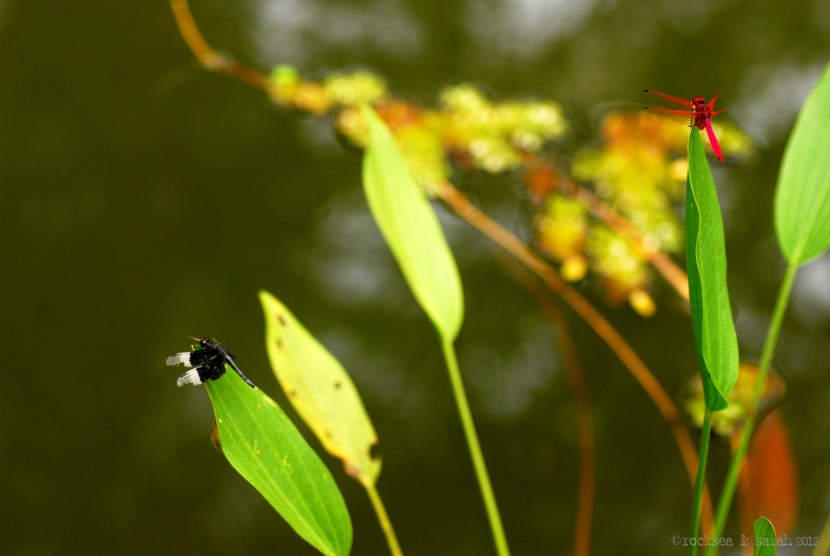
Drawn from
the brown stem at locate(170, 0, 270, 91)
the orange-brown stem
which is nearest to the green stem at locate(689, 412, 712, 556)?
the orange-brown stem

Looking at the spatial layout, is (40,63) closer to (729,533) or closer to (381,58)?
(381,58)

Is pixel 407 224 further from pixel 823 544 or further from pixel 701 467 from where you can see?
pixel 823 544

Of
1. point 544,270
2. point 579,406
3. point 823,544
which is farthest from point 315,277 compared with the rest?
point 823,544

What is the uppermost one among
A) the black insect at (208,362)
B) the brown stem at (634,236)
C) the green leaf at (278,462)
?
the brown stem at (634,236)

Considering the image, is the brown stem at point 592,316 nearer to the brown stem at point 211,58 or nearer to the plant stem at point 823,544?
the plant stem at point 823,544

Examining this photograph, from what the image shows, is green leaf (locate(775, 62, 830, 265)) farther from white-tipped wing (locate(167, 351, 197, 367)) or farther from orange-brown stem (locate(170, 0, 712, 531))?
white-tipped wing (locate(167, 351, 197, 367))

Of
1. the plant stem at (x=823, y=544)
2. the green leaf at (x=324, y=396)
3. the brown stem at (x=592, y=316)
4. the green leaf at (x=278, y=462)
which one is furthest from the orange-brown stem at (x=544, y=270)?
the green leaf at (x=278, y=462)

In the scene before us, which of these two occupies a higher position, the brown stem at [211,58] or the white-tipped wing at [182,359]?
the brown stem at [211,58]
